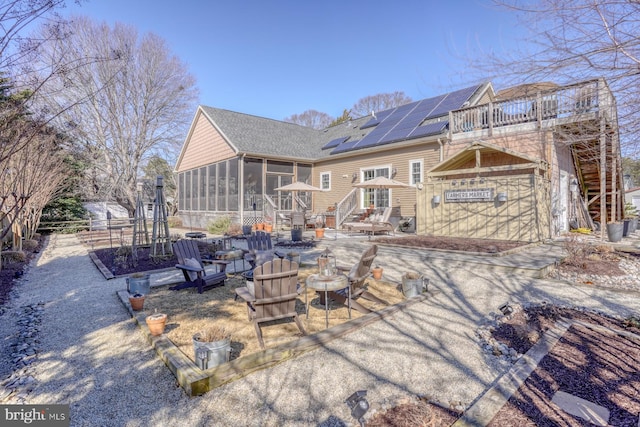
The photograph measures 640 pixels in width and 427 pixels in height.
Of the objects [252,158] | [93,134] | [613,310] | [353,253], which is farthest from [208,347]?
[93,134]

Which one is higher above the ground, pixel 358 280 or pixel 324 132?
pixel 324 132

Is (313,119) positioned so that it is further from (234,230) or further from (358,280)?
(358,280)

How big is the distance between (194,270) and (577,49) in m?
5.50

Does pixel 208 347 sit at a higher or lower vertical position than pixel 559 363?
higher

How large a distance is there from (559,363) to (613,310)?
2321mm

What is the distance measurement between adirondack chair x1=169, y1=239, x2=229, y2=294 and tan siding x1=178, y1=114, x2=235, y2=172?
36.1 ft

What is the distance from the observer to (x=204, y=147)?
19078mm

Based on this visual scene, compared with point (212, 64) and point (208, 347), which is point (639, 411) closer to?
point (208, 347)

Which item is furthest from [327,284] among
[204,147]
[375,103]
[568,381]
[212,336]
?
[375,103]

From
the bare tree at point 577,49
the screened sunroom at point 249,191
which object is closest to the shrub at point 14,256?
the screened sunroom at point 249,191

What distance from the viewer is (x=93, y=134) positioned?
18.6 metres

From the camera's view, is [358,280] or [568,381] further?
[358,280]

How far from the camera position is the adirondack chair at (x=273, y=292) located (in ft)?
11.3

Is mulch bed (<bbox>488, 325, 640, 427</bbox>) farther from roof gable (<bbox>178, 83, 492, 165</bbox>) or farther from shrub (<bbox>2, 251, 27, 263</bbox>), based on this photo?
shrub (<bbox>2, 251, 27, 263</bbox>)
